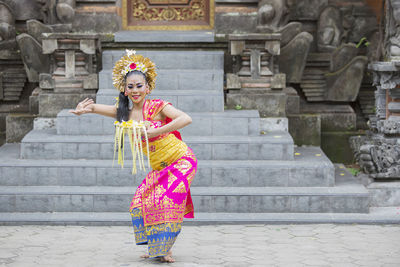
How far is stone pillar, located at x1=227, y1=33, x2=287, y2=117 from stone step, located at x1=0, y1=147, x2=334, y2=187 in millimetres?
1435

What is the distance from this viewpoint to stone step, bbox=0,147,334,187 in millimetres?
8352

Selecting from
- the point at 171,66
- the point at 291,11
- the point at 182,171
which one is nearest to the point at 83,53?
the point at 171,66

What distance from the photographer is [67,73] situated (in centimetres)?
983

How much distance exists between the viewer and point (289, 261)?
6.43 metres

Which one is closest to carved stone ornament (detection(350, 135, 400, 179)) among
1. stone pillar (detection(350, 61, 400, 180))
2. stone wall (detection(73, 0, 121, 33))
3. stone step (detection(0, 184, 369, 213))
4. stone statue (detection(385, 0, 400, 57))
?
stone pillar (detection(350, 61, 400, 180))

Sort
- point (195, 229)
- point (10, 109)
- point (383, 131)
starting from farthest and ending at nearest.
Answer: point (10, 109) < point (383, 131) < point (195, 229)

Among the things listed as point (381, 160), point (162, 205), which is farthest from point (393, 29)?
point (162, 205)

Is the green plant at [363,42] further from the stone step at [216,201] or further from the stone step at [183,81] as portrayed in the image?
the stone step at [216,201]

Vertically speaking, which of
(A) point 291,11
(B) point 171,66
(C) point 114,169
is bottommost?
(C) point 114,169

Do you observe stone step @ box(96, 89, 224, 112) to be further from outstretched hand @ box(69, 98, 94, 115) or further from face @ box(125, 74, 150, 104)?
outstretched hand @ box(69, 98, 94, 115)

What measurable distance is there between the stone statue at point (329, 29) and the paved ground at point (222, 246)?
402cm

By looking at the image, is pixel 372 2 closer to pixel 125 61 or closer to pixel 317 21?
pixel 317 21

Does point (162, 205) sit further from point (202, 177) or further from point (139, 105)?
point (202, 177)

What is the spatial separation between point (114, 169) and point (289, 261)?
263cm
